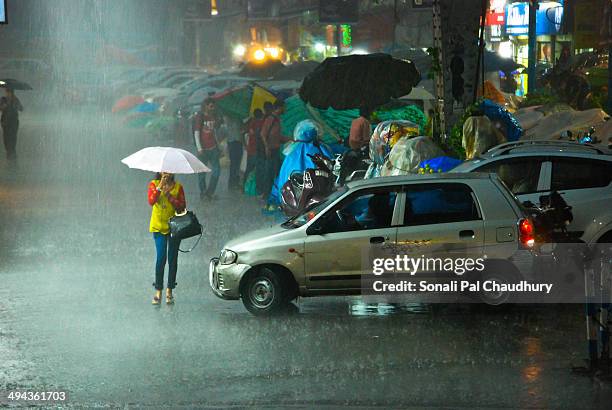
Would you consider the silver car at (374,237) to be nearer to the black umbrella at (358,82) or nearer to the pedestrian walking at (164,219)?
the pedestrian walking at (164,219)

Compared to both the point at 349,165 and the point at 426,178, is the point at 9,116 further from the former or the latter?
the point at 426,178

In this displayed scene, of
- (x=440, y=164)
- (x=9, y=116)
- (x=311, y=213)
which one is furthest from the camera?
(x=9, y=116)

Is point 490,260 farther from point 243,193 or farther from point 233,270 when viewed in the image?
point 243,193

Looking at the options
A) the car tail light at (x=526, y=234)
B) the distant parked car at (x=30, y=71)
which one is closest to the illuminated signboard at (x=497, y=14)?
the distant parked car at (x=30, y=71)

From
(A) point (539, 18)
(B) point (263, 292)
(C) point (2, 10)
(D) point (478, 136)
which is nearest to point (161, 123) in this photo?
(C) point (2, 10)

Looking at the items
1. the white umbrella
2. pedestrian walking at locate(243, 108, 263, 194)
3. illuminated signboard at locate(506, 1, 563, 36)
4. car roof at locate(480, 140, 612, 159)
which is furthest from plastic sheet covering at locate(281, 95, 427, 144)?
illuminated signboard at locate(506, 1, 563, 36)

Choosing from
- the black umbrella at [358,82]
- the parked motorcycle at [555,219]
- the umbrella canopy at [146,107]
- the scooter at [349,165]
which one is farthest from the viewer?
the umbrella canopy at [146,107]

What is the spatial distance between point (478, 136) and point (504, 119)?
2.00 metres

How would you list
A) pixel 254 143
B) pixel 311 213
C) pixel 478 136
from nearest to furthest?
1. pixel 311 213
2. pixel 478 136
3. pixel 254 143

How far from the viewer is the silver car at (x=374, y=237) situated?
11.5 metres

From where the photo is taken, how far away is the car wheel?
38.2 feet

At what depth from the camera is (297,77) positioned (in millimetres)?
38250

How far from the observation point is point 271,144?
72.8 feet

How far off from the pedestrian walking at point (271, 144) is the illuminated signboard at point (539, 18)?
64.6 feet
